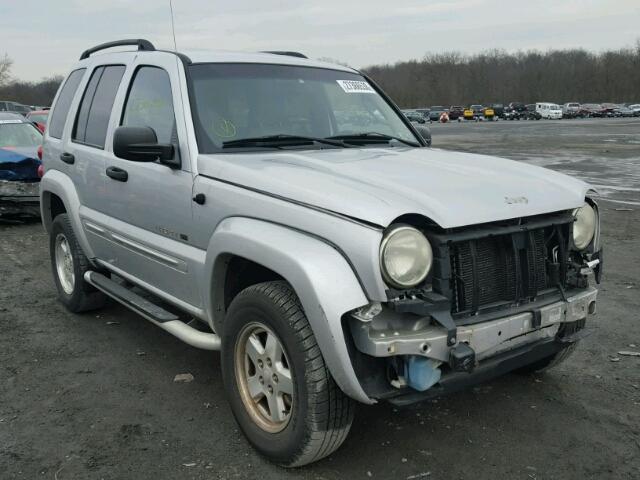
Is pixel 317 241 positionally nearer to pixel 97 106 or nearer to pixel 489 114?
pixel 97 106

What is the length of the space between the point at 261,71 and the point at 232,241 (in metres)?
1.47

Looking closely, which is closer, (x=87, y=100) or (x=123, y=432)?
(x=123, y=432)

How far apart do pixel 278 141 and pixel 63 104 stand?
261 centimetres

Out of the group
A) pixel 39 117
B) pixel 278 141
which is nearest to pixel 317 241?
pixel 278 141

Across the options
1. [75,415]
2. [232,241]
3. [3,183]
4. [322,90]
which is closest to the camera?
[232,241]

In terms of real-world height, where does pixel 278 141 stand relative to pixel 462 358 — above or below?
above

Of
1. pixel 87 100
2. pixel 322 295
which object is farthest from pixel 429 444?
pixel 87 100

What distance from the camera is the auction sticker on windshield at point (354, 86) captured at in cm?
451

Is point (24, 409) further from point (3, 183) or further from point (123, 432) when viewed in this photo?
point (3, 183)

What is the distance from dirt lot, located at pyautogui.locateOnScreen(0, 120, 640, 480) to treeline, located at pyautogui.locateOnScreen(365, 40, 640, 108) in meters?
102

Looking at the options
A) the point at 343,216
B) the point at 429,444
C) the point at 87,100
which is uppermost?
the point at 87,100

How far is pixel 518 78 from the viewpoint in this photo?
369 feet

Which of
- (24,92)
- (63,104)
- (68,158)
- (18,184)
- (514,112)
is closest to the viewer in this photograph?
(68,158)

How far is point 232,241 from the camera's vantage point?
312 cm
